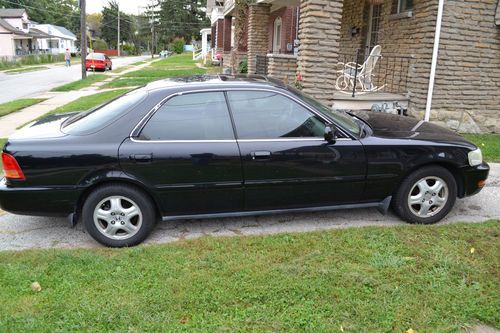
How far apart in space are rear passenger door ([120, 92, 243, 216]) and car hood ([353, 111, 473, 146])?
61.5 inches

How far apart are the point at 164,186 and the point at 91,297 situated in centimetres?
117

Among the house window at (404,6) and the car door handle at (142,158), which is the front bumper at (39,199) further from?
the house window at (404,6)

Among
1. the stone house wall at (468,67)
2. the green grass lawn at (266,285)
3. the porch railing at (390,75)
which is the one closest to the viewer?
the green grass lawn at (266,285)

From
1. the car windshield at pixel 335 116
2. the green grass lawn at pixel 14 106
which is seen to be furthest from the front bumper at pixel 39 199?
the green grass lawn at pixel 14 106

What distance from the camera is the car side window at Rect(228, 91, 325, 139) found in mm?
4012

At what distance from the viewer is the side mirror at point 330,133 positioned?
3.99m

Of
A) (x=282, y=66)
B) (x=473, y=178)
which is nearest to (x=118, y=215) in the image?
(x=473, y=178)

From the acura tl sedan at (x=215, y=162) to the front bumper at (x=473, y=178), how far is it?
1 cm

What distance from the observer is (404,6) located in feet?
30.9

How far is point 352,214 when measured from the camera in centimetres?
473

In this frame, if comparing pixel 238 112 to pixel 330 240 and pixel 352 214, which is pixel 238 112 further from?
pixel 352 214

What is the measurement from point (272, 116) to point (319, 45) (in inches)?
172

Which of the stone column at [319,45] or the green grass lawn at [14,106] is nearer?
the stone column at [319,45]

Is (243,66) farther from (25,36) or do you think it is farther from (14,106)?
(25,36)
